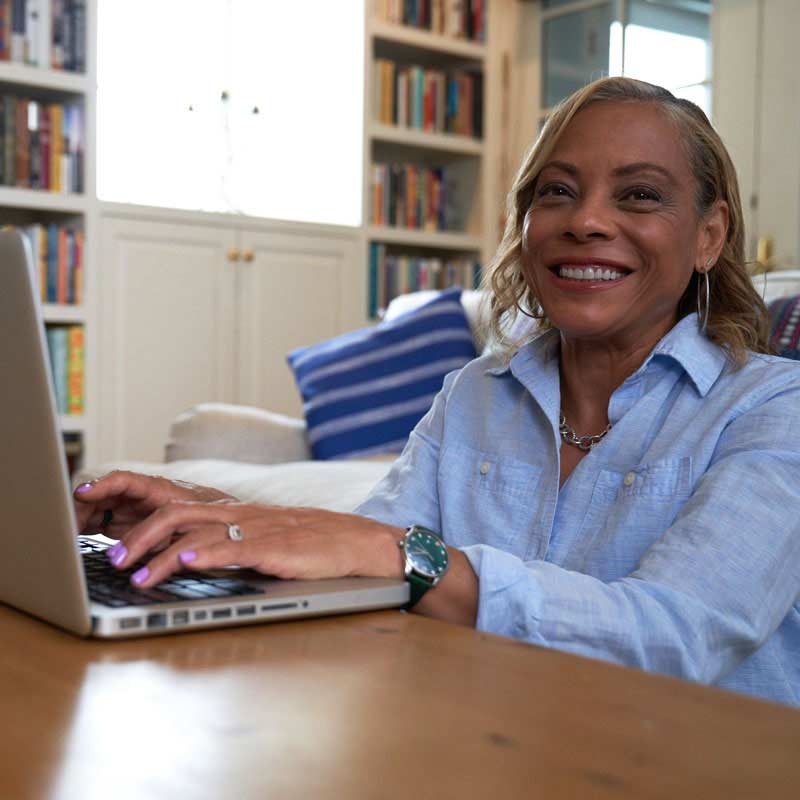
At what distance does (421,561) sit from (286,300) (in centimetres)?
355

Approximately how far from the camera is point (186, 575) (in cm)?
83

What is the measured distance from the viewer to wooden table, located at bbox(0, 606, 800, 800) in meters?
0.45

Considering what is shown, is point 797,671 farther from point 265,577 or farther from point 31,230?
point 31,230

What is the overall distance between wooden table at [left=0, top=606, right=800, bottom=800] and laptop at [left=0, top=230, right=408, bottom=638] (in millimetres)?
20

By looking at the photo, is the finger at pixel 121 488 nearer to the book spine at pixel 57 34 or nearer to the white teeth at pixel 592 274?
the white teeth at pixel 592 274

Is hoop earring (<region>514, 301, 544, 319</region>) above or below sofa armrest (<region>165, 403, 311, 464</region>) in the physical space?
above

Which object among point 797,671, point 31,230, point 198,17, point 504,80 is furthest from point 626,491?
point 504,80

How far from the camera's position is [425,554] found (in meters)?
0.86

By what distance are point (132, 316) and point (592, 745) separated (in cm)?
370

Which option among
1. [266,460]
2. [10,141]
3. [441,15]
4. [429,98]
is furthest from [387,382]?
[441,15]

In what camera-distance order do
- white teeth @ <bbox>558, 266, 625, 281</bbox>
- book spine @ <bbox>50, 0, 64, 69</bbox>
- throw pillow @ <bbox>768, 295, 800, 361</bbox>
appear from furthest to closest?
book spine @ <bbox>50, 0, 64, 69</bbox>, throw pillow @ <bbox>768, 295, 800, 361</bbox>, white teeth @ <bbox>558, 266, 625, 281</bbox>

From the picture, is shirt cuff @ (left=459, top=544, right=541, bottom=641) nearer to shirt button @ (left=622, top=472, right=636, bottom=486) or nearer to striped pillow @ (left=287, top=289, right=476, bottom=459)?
shirt button @ (left=622, top=472, right=636, bottom=486)

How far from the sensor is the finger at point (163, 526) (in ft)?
2.68

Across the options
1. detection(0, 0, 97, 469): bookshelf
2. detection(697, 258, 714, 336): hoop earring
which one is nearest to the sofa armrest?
detection(0, 0, 97, 469): bookshelf
